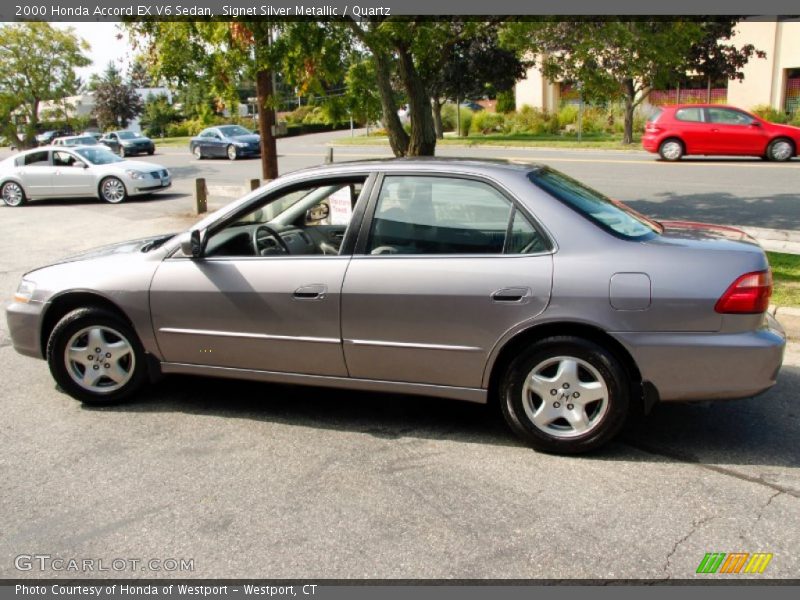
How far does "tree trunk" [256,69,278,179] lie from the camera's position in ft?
41.1

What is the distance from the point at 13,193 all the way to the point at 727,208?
54.0ft

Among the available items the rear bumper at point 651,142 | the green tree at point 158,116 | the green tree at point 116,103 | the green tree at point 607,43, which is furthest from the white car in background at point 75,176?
the green tree at point 116,103

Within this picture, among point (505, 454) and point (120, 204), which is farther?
point (120, 204)

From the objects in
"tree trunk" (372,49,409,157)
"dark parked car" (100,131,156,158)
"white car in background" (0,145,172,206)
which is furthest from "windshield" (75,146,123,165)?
"dark parked car" (100,131,156,158)

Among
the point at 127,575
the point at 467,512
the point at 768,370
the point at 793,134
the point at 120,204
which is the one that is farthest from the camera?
the point at 793,134

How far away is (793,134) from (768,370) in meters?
18.9

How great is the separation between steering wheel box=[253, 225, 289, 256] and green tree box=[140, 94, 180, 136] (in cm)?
5751

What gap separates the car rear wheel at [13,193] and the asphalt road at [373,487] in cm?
1520

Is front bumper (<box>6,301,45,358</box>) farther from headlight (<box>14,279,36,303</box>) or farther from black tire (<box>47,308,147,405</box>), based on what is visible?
black tire (<box>47,308,147,405</box>)

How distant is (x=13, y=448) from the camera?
4.54m

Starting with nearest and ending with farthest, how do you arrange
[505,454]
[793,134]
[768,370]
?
[768,370] < [505,454] < [793,134]

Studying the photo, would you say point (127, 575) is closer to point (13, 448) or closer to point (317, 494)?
point (317, 494)

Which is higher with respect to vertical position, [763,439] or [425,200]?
[425,200]

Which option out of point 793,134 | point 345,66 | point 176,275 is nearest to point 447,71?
point 793,134
